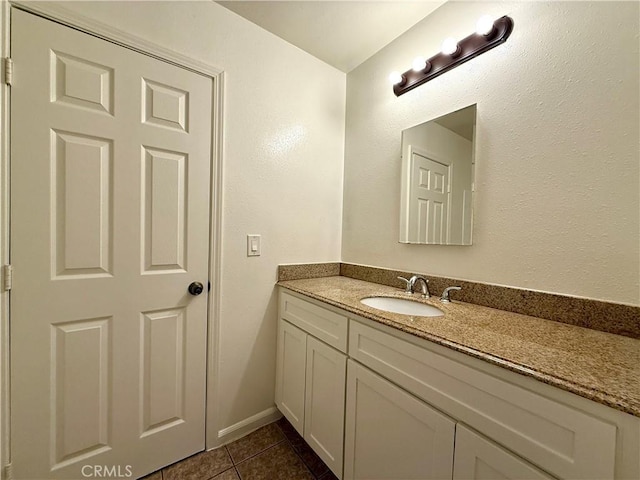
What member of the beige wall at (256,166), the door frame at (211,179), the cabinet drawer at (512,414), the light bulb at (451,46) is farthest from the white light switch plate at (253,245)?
the light bulb at (451,46)

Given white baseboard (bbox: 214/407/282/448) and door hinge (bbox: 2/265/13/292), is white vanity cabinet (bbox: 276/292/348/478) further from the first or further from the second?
door hinge (bbox: 2/265/13/292)

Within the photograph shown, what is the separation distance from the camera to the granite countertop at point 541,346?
55 cm

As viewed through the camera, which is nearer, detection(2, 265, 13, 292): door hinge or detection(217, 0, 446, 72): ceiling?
detection(2, 265, 13, 292): door hinge

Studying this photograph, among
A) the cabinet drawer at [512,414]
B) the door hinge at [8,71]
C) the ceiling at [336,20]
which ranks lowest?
the cabinet drawer at [512,414]

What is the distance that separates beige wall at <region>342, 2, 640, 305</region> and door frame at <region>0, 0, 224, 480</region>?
43.5 inches

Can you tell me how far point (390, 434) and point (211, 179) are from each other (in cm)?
138

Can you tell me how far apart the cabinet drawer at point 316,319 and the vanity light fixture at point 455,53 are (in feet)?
4.36

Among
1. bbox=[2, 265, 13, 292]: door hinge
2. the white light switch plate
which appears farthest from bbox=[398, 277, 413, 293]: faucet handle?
bbox=[2, 265, 13, 292]: door hinge

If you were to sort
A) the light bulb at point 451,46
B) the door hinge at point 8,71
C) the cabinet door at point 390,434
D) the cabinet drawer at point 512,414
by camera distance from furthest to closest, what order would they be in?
the light bulb at point 451,46 < the door hinge at point 8,71 < the cabinet door at point 390,434 < the cabinet drawer at point 512,414

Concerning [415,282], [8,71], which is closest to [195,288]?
[8,71]

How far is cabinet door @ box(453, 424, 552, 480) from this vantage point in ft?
2.07

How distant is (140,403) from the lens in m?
1.22

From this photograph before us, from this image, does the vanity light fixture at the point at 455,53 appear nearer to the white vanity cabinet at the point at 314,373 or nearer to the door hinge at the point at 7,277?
the white vanity cabinet at the point at 314,373

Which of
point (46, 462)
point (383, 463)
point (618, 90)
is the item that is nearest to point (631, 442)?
point (383, 463)
